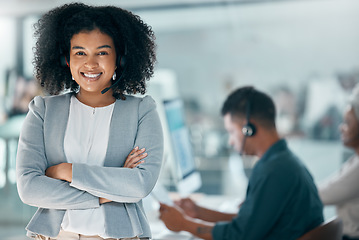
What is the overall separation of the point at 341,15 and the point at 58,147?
11.6ft

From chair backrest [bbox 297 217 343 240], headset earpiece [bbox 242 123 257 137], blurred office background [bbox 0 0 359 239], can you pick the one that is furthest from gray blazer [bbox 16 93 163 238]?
blurred office background [bbox 0 0 359 239]

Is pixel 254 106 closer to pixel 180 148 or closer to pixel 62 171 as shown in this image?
pixel 180 148

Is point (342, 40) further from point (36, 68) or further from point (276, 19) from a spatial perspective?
point (36, 68)

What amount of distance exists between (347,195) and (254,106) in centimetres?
88

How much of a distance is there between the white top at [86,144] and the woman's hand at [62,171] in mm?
47

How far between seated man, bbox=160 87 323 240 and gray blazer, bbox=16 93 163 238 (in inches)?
24.0

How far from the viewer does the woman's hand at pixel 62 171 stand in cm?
113

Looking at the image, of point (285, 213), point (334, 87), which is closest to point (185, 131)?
point (285, 213)

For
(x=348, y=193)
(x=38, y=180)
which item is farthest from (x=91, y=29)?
(x=348, y=193)

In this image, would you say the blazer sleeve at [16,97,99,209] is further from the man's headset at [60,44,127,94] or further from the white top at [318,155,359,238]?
the white top at [318,155,359,238]

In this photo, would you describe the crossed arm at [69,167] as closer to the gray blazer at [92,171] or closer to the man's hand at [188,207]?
the gray blazer at [92,171]

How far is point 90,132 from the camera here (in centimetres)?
120

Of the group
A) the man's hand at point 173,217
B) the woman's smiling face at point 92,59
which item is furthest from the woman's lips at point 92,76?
the man's hand at point 173,217

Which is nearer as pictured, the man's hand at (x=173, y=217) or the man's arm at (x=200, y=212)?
the man's hand at (x=173, y=217)
